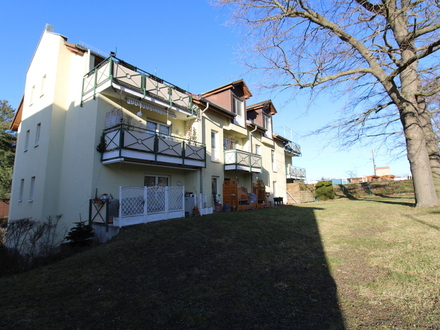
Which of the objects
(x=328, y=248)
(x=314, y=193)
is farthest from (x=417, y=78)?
(x=314, y=193)

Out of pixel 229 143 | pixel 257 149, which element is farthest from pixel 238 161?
pixel 257 149

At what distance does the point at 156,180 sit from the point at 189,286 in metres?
9.61

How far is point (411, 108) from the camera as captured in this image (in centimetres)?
989

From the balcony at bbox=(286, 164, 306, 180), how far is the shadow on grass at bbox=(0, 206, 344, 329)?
20189mm

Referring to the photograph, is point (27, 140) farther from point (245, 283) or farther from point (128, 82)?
point (245, 283)

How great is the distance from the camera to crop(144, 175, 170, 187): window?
13.3m

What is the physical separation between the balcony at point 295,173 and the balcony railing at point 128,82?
1708 cm

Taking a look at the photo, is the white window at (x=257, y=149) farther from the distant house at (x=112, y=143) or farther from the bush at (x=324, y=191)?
the bush at (x=324, y=191)

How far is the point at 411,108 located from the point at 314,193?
17470 millimetres

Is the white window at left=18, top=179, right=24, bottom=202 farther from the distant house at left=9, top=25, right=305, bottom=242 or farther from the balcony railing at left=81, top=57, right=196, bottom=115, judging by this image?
the balcony railing at left=81, top=57, right=196, bottom=115

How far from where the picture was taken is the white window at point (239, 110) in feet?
61.6

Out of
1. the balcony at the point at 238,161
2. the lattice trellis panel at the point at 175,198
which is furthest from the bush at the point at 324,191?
the lattice trellis panel at the point at 175,198

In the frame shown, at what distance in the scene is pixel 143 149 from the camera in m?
11.1

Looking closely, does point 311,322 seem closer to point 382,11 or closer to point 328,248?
point 328,248
